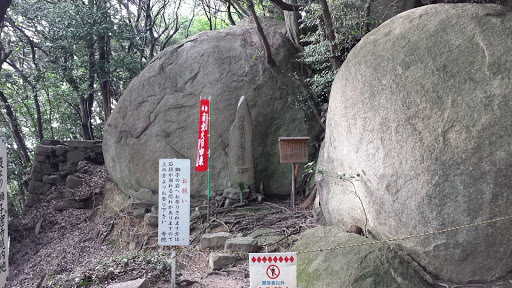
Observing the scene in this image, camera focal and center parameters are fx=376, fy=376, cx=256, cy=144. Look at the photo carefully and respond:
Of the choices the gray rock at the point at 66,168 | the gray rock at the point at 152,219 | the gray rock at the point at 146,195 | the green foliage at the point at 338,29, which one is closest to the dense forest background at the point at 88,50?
the green foliage at the point at 338,29

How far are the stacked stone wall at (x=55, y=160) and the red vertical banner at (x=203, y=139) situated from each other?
4.66m

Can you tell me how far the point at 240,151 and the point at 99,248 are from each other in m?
3.60

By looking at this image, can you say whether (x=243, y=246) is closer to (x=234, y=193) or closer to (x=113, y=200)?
(x=234, y=193)

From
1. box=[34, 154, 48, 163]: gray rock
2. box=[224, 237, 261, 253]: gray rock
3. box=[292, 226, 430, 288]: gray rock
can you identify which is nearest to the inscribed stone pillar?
box=[224, 237, 261, 253]: gray rock

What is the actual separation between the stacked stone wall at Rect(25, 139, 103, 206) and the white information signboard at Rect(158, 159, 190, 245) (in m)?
Answer: 6.31

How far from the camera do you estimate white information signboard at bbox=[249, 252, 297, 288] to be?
3297 millimetres

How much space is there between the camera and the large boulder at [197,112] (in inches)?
333

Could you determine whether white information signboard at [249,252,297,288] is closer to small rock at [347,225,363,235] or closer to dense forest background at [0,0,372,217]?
small rock at [347,225,363,235]

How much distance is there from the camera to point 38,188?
9961 mm

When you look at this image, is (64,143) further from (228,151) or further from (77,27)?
(228,151)

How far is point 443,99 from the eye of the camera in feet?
13.0

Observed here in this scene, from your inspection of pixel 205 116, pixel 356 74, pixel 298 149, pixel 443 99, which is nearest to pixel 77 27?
pixel 205 116

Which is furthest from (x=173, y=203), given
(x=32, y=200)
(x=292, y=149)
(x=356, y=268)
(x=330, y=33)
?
(x=32, y=200)

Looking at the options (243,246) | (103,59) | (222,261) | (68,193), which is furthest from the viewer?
(103,59)
